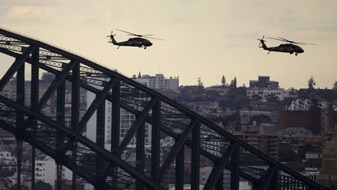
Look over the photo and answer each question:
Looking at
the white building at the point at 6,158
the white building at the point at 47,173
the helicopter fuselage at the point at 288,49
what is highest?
the helicopter fuselage at the point at 288,49

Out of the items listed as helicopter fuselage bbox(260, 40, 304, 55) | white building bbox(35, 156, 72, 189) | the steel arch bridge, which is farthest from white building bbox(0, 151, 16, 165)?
the steel arch bridge

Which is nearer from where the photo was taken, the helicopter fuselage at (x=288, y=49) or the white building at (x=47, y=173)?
the helicopter fuselage at (x=288, y=49)

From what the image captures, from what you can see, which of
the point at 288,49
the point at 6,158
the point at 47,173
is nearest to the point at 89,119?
the point at 288,49

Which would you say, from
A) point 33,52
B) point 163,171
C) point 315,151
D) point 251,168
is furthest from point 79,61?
point 315,151

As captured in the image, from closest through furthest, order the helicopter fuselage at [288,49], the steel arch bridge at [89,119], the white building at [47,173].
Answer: the steel arch bridge at [89,119]
the helicopter fuselage at [288,49]
the white building at [47,173]

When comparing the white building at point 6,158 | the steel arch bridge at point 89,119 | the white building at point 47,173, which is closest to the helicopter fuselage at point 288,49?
the steel arch bridge at point 89,119

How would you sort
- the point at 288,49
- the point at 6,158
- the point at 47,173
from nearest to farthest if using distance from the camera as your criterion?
the point at 288,49 < the point at 47,173 < the point at 6,158

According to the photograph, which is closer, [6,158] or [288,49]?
[288,49]

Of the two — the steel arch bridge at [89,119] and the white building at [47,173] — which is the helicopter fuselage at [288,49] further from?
the white building at [47,173]

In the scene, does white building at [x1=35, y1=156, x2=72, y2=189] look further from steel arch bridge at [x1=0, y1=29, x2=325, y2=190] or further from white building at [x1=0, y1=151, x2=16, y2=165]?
steel arch bridge at [x1=0, y1=29, x2=325, y2=190]

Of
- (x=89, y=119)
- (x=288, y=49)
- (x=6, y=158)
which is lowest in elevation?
(x=6, y=158)

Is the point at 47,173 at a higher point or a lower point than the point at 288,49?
lower

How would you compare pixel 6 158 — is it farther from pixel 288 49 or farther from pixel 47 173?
pixel 288 49
